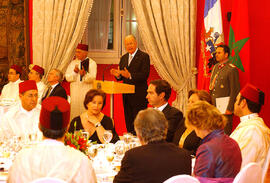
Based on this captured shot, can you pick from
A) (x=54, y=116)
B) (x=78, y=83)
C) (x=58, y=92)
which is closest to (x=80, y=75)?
(x=78, y=83)

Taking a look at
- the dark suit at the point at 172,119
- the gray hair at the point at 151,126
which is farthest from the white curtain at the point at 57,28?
the gray hair at the point at 151,126

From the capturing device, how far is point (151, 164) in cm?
241

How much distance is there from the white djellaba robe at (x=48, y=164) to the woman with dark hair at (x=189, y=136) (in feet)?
5.12

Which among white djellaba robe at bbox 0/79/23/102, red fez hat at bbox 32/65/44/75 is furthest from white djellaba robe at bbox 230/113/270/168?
white djellaba robe at bbox 0/79/23/102

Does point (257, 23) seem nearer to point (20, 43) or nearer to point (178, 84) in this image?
point (178, 84)

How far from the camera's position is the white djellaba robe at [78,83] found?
272 inches

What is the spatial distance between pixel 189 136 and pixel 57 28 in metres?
4.39

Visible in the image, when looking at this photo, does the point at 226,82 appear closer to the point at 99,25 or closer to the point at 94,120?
the point at 94,120

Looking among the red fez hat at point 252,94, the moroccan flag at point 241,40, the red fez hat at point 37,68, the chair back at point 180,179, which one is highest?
the moroccan flag at point 241,40

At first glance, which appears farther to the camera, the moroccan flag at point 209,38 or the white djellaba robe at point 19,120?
the moroccan flag at point 209,38

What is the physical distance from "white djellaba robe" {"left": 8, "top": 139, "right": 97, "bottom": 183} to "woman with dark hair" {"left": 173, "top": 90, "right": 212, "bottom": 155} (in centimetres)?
156

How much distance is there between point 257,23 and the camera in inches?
247

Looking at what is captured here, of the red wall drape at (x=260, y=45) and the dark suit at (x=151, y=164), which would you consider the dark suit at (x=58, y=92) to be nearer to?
the red wall drape at (x=260, y=45)

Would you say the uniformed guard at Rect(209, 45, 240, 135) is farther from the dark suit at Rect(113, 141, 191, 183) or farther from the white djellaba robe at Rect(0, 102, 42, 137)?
the dark suit at Rect(113, 141, 191, 183)
